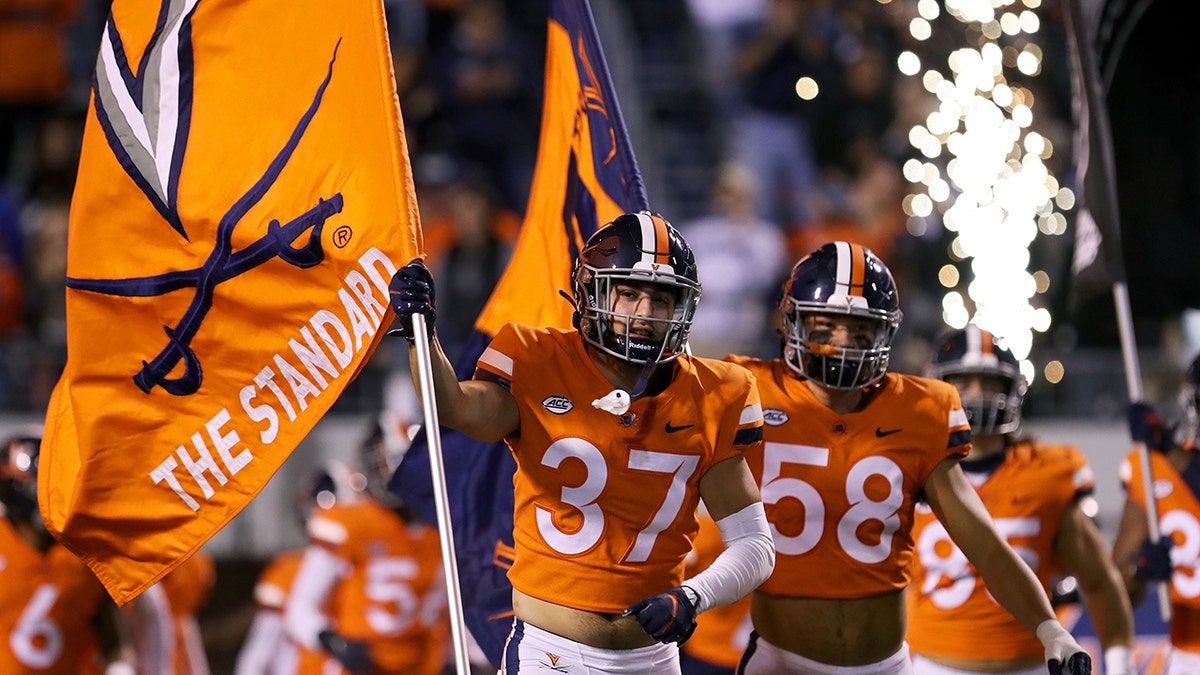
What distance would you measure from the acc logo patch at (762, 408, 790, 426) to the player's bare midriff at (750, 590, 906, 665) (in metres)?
0.53

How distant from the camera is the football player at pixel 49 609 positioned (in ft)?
20.3

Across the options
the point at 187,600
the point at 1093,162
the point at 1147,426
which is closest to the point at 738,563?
the point at 1147,426

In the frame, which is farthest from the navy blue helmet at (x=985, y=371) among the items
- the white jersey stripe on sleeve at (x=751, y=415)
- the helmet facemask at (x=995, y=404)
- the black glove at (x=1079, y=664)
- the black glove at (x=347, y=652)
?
the black glove at (x=347, y=652)

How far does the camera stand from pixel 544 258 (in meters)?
5.47

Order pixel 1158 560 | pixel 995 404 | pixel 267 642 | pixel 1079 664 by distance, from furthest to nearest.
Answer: pixel 267 642, pixel 1158 560, pixel 995 404, pixel 1079 664

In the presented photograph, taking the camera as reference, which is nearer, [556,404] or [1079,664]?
[556,404]

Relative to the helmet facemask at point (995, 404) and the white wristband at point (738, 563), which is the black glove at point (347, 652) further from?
the white wristband at point (738, 563)

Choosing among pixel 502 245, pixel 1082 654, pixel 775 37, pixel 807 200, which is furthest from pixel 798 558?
pixel 775 37

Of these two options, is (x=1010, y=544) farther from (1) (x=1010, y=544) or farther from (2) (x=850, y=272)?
(2) (x=850, y=272)

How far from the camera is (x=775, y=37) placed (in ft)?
36.7

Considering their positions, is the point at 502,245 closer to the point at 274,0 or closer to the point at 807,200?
the point at 807,200

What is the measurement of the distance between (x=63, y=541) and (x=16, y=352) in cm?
507

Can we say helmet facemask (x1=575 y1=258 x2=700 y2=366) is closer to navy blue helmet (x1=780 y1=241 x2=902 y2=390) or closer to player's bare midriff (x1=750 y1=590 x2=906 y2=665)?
navy blue helmet (x1=780 y1=241 x2=902 y2=390)

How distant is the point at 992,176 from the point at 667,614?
6.71 meters
